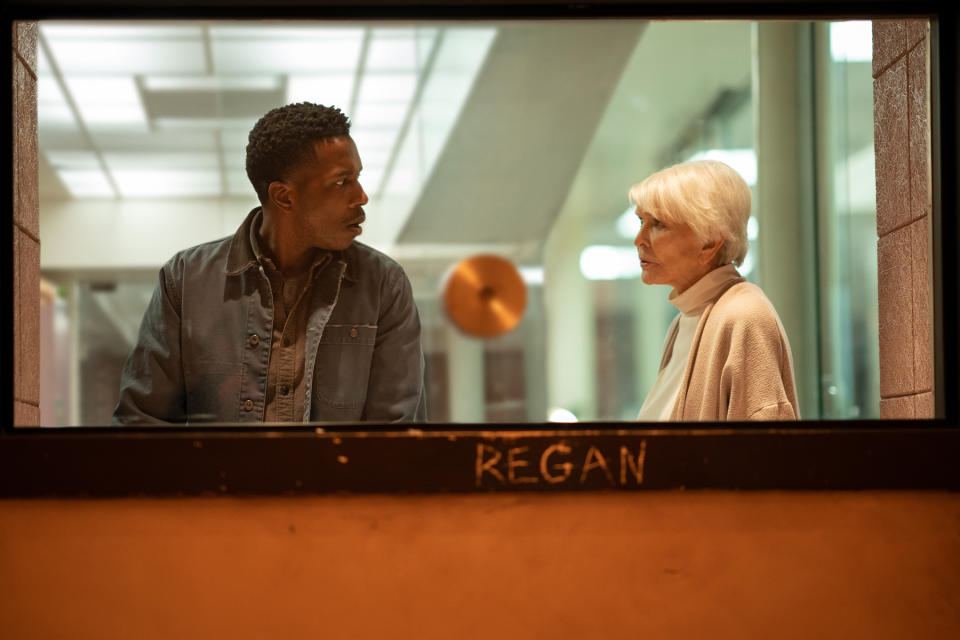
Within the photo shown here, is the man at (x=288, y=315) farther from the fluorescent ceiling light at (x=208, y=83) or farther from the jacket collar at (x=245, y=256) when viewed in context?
the fluorescent ceiling light at (x=208, y=83)

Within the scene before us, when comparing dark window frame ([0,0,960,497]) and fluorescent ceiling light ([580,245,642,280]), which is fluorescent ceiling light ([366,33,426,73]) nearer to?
fluorescent ceiling light ([580,245,642,280])

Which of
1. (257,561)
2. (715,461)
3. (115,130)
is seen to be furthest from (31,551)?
(115,130)

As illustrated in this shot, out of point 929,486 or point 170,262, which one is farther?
point 170,262

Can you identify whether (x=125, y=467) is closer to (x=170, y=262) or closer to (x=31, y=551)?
(x=31, y=551)

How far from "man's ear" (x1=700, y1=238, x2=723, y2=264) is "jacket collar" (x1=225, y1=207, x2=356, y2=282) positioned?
0.80 m

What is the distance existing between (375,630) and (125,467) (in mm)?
458

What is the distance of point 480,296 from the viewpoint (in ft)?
17.1

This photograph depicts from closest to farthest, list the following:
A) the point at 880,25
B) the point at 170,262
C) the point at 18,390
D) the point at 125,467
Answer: the point at 125,467 → the point at 18,390 → the point at 880,25 → the point at 170,262

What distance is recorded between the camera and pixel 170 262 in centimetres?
240

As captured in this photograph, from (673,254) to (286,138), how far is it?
911 mm

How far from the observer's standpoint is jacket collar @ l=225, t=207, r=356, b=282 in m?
2.35

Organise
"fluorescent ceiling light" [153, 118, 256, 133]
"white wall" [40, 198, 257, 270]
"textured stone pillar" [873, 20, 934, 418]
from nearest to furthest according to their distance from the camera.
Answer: "textured stone pillar" [873, 20, 934, 418] < "white wall" [40, 198, 257, 270] < "fluorescent ceiling light" [153, 118, 256, 133]

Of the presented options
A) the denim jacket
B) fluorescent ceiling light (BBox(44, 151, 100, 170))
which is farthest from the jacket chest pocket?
fluorescent ceiling light (BBox(44, 151, 100, 170))

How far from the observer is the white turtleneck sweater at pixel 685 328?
7.98 feet
